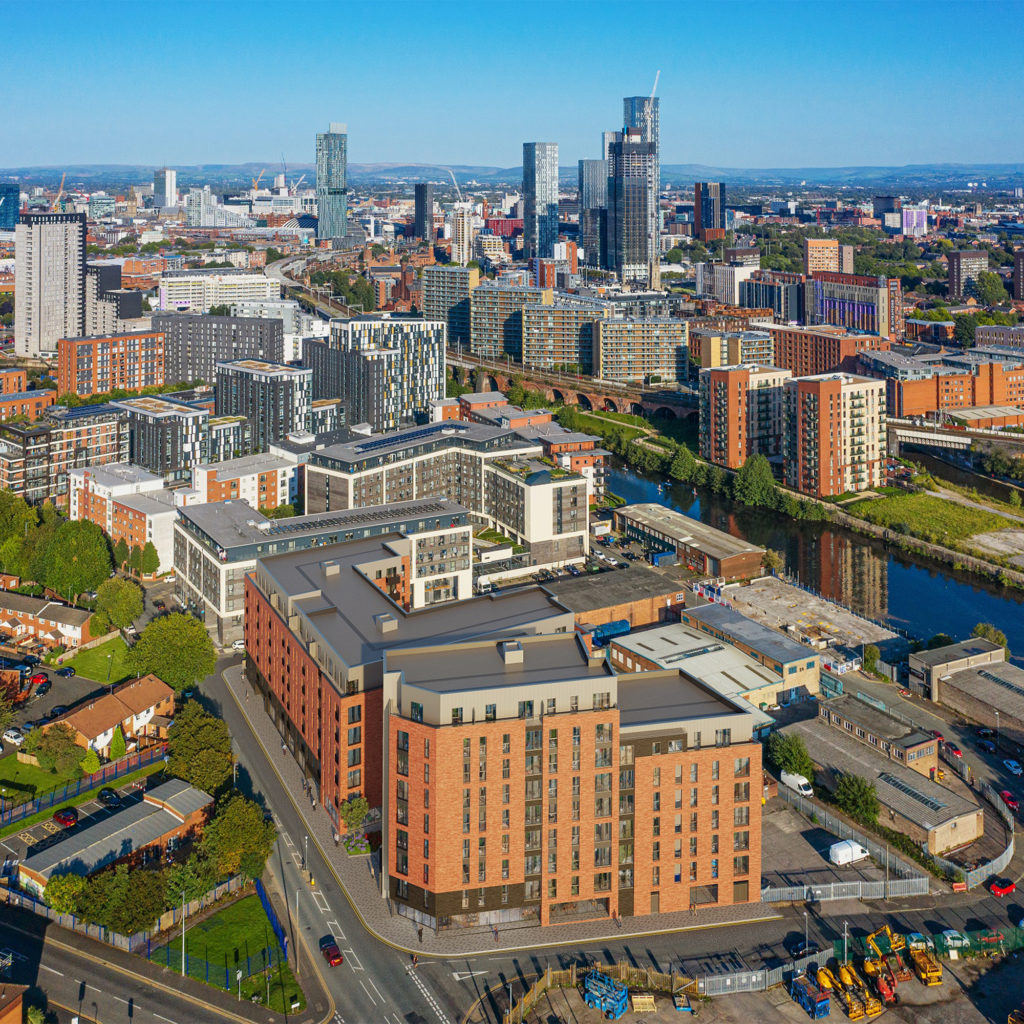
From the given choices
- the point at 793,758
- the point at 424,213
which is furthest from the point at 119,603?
the point at 424,213

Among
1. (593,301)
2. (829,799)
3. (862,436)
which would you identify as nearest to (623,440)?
(862,436)

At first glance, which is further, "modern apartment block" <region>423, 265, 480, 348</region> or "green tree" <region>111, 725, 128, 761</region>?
"modern apartment block" <region>423, 265, 480, 348</region>

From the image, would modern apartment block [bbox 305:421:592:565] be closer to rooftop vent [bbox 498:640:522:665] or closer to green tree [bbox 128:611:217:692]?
green tree [bbox 128:611:217:692]

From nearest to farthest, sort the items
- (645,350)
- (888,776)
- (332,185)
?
(888,776), (645,350), (332,185)

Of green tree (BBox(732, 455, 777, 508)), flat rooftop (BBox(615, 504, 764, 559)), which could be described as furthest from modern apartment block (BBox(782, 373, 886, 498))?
flat rooftop (BBox(615, 504, 764, 559))

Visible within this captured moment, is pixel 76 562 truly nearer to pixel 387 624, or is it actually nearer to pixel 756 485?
pixel 387 624
